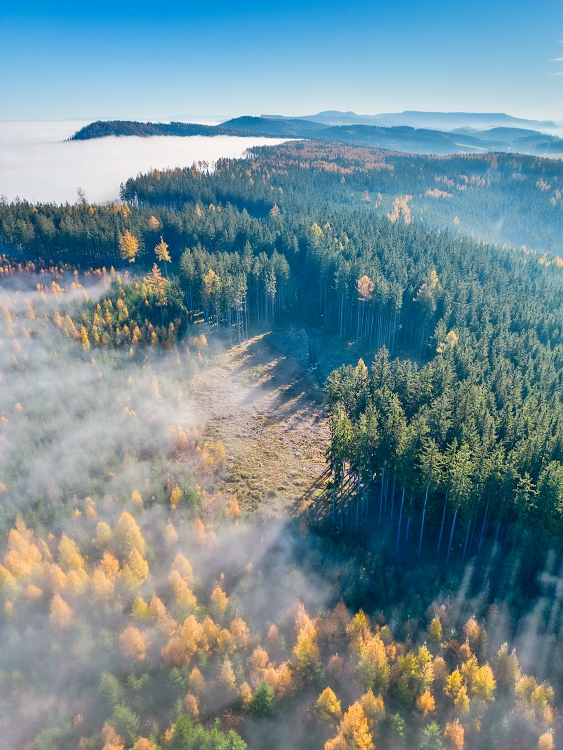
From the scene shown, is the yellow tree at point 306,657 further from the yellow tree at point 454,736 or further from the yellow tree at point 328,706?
the yellow tree at point 454,736

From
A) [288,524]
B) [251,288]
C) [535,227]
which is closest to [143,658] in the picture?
[288,524]

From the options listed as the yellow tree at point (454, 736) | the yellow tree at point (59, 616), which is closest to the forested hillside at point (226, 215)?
the yellow tree at point (59, 616)

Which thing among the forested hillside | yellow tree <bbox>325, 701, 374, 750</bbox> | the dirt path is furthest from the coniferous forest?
the forested hillside

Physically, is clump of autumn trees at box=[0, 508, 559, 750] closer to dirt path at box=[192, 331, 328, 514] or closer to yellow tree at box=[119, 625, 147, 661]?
yellow tree at box=[119, 625, 147, 661]

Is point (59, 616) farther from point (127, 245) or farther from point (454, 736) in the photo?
point (127, 245)

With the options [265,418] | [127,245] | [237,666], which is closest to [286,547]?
[237,666]

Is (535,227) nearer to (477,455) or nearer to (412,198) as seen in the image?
(412,198)
